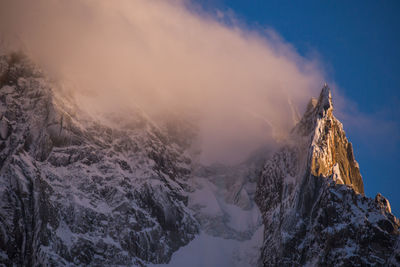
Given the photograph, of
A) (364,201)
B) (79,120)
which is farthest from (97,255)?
(364,201)

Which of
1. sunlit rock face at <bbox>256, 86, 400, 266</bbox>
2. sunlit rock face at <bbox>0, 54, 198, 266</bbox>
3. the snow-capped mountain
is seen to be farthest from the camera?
sunlit rock face at <bbox>0, 54, 198, 266</bbox>

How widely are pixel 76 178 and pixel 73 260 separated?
2183cm

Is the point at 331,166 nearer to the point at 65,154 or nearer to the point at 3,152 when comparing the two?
the point at 65,154

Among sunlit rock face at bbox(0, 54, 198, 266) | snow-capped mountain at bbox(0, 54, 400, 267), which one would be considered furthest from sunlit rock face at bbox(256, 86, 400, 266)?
sunlit rock face at bbox(0, 54, 198, 266)

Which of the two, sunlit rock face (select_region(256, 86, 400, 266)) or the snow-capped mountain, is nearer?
sunlit rock face (select_region(256, 86, 400, 266))

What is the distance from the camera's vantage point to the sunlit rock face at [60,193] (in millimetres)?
173250

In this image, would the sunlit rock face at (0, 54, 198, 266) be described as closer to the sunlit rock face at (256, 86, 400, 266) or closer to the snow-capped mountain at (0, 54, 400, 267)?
the snow-capped mountain at (0, 54, 400, 267)

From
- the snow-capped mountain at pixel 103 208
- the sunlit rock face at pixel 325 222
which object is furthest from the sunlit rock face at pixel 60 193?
the sunlit rock face at pixel 325 222

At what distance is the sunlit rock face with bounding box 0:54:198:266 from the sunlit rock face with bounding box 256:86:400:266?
29.0 m

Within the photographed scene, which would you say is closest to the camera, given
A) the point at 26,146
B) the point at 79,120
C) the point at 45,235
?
the point at 45,235

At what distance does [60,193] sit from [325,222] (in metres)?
58.5

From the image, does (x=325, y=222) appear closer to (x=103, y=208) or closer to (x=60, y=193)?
(x=103, y=208)

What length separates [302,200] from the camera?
187125mm

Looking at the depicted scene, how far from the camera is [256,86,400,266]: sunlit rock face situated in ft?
564
